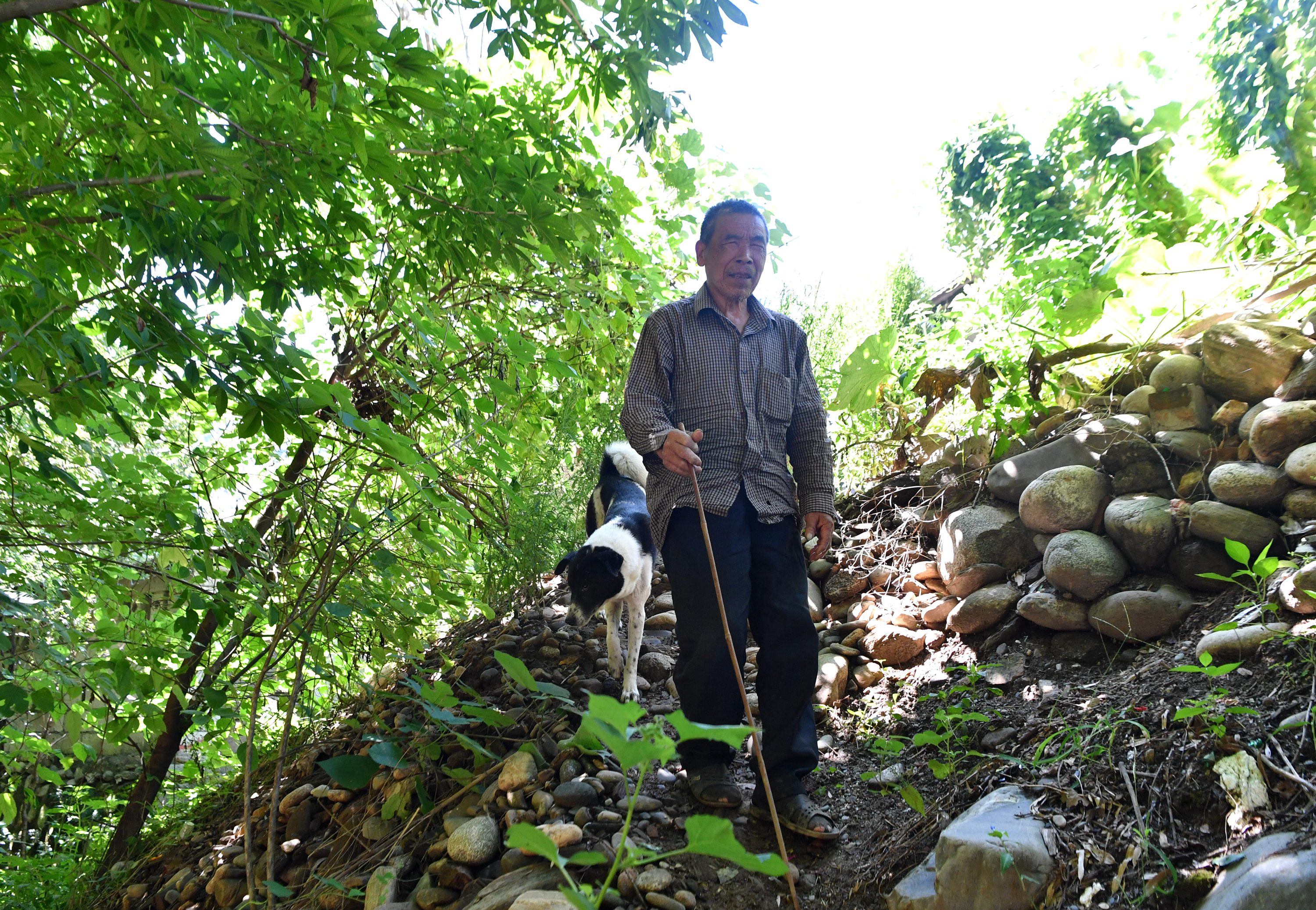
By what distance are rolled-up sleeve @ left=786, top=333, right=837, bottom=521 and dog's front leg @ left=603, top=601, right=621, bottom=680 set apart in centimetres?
136

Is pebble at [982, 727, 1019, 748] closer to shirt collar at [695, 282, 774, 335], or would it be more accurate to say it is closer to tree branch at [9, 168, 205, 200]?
shirt collar at [695, 282, 774, 335]

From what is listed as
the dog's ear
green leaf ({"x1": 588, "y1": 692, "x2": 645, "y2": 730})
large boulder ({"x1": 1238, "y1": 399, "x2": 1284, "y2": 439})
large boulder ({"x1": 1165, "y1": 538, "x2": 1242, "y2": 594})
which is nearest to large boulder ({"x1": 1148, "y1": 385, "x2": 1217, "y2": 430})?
large boulder ({"x1": 1238, "y1": 399, "x2": 1284, "y2": 439})

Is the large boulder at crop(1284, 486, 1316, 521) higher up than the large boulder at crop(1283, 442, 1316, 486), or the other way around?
the large boulder at crop(1283, 442, 1316, 486)

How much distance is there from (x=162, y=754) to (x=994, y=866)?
4.24 metres

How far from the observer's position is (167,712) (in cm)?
404

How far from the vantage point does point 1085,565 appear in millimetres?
2916

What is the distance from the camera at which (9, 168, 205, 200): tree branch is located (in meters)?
2.04

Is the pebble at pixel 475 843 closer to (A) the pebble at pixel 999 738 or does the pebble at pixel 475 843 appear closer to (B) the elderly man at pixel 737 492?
(B) the elderly man at pixel 737 492

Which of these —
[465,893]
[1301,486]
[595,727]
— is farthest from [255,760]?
[1301,486]

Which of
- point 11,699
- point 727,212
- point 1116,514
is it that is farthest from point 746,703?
point 1116,514

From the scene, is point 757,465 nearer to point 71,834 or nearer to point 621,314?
point 621,314

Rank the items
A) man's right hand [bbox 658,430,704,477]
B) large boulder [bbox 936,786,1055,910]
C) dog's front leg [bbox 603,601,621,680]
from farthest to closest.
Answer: dog's front leg [bbox 603,601,621,680] < man's right hand [bbox 658,430,704,477] < large boulder [bbox 936,786,1055,910]

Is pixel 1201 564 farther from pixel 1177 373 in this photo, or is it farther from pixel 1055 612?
pixel 1177 373

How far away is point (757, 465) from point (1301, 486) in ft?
6.29
